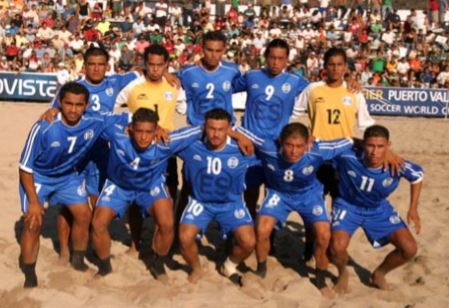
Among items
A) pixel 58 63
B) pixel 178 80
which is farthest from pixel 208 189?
pixel 58 63

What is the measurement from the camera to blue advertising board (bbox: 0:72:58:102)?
20156 mm

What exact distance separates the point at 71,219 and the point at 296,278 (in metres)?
2.46

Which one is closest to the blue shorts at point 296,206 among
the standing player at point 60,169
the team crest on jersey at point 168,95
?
the team crest on jersey at point 168,95

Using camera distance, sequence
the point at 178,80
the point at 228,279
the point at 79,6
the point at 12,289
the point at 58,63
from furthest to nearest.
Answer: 1. the point at 79,6
2. the point at 58,63
3. the point at 178,80
4. the point at 228,279
5. the point at 12,289

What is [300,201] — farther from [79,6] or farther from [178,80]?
[79,6]

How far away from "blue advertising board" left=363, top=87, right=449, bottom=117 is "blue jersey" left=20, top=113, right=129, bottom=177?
545 inches

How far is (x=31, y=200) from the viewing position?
6.77m

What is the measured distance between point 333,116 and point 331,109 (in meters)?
0.08

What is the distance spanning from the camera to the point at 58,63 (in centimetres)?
2211

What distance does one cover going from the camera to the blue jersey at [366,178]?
7.04 m

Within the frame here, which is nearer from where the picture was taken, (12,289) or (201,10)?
(12,289)

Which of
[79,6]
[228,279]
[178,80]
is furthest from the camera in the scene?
[79,6]

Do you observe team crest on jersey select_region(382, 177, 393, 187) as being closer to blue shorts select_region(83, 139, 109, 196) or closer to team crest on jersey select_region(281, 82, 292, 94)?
team crest on jersey select_region(281, 82, 292, 94)

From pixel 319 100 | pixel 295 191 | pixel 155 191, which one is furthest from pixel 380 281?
pixel 155 191
